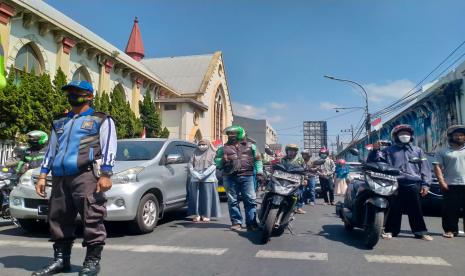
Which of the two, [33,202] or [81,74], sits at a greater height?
[81,74]

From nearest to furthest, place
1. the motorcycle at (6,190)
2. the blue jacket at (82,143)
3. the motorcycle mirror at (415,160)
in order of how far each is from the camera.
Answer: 1. the blue jacket at (82,143)
2. the motorcycle mirror at (415,160)
3. the motorcycle at (6,190)

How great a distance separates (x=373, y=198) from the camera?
5.41 metres

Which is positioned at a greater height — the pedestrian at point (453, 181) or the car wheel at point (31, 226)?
the pedestrian at point (453, 181)

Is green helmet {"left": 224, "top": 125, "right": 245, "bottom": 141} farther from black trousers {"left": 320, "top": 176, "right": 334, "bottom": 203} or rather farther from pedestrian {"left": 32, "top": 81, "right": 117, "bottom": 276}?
black trousers {"left": 320, "top": 176, "right": 334, "bottom": 203}

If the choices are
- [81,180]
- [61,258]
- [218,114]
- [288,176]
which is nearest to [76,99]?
[81,180]

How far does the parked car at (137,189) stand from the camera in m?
5.84

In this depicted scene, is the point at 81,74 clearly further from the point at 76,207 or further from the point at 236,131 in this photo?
the point at 76,207

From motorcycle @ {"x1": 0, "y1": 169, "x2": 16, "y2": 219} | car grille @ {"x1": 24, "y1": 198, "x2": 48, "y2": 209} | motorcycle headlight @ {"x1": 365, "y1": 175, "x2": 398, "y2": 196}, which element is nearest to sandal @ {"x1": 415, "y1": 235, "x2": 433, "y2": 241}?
motorcycle headlight @ {"x1": 365, "y1": 175, "x2": 398, "y2": 196}

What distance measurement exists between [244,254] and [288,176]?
4.62ft

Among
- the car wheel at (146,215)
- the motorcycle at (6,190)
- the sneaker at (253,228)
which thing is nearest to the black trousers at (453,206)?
the sneaker at (253,228)

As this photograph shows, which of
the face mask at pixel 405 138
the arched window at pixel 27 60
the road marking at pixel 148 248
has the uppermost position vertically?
the arched window at pixel 27 60

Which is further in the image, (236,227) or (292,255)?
(236,227)

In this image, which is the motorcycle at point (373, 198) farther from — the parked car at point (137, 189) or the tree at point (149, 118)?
the tree at point (149, 118)

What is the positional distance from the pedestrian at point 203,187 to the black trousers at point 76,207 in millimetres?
3586
